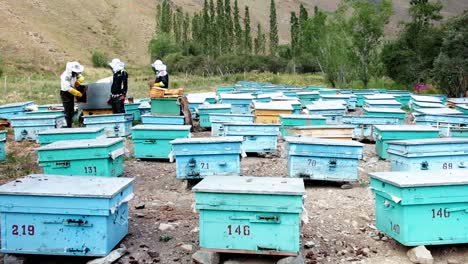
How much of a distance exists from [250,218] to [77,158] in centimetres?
348

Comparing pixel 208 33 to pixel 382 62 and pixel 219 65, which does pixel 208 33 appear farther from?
pixel 382 62

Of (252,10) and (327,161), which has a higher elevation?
(252,10)

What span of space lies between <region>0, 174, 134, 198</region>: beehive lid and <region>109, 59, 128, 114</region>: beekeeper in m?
6.82

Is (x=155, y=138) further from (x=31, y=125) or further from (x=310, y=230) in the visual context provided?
(x=310, y=230)

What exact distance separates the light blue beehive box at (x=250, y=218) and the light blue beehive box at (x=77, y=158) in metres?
2.93

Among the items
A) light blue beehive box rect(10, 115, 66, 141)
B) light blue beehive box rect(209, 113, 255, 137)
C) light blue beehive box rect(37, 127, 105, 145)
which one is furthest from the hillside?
light blue beehive box rect(37, 127, 105, 145)

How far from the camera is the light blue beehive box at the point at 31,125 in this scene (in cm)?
1174

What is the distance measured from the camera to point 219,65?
53.5 m

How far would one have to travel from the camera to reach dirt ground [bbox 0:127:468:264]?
5.12 metres

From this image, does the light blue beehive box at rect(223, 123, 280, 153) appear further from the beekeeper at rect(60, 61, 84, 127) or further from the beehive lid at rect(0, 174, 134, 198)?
the beehive lid at rect(0, 174, 134, 198)

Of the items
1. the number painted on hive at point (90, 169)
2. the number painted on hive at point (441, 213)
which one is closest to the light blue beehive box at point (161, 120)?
the number painted on hive at point (90, 169)

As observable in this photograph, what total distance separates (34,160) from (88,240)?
5914mm

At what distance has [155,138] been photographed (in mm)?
9453

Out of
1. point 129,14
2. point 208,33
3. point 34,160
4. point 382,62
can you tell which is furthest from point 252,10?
point 34,160
